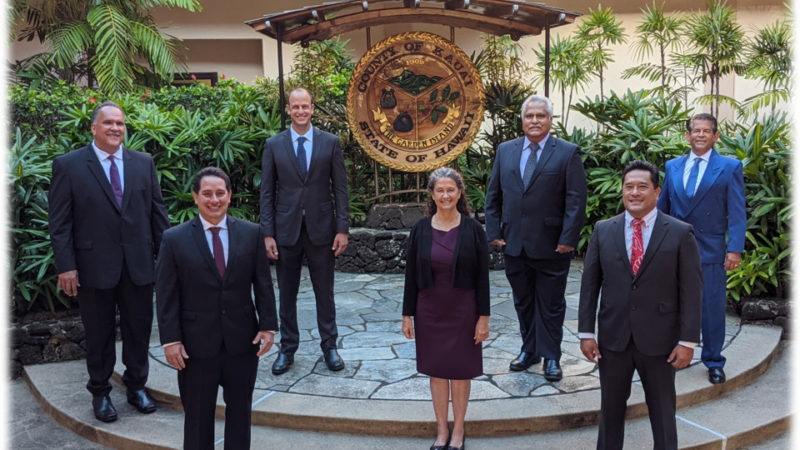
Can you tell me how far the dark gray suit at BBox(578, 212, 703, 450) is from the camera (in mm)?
3295

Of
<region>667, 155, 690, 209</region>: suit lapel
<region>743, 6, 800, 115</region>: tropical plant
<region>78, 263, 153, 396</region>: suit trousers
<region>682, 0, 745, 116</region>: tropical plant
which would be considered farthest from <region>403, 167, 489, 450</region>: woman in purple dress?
<region>743, 6, 800, 115</region>: tropical plant

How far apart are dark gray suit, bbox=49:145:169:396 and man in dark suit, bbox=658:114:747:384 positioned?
372cm

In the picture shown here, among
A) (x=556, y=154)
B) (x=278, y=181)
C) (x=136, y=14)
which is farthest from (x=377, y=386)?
(x=136, y=14)

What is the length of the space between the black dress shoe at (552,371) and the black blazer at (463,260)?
3.93 feet

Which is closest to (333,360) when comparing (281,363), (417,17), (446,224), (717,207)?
(281,363)

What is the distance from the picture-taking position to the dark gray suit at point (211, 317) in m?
3.34

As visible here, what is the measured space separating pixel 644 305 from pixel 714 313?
66.4 inches

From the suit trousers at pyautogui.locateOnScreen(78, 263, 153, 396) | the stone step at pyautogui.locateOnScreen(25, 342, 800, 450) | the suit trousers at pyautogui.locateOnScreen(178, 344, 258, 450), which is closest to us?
the suit trousers at pyautogui.locateOnScreen(178, 344, 258, 450)

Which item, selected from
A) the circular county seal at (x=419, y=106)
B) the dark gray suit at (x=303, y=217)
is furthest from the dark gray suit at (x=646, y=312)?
the circular county seal at (x=419, y=106)

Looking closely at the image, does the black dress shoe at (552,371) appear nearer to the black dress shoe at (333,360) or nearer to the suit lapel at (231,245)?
the black dress shoe at (333,360)

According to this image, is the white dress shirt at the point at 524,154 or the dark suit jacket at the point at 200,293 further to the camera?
the white dress shirt at the point at 524,154

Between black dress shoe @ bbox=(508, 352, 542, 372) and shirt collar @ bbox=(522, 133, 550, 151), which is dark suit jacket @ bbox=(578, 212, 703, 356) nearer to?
shirt collar @ bbox=(522, 133, 550, 151)

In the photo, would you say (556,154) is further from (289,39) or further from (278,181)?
(289,39)

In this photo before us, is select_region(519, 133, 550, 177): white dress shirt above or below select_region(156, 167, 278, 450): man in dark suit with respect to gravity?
above
